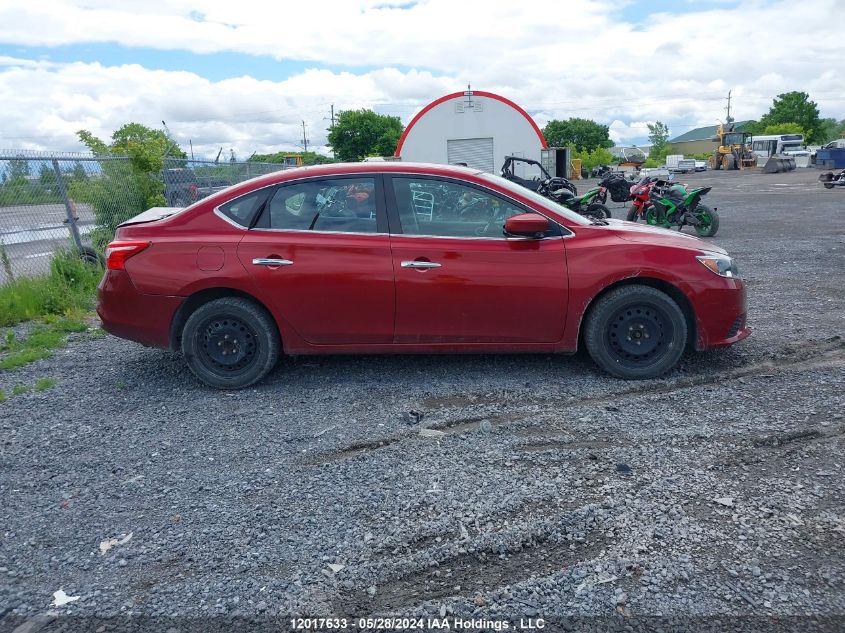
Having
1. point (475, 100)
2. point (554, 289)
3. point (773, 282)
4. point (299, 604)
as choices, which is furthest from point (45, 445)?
point (475, 100)

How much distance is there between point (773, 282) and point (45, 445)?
8.51 m

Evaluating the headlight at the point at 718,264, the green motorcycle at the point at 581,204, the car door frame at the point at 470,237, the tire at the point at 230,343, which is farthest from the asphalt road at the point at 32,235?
the green motorcycle at the point at 581,204

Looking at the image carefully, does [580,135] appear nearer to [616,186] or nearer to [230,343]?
[616,186]

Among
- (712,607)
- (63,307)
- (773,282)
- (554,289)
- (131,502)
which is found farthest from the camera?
(773,282)

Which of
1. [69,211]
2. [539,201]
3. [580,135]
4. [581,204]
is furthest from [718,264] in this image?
[580,135]

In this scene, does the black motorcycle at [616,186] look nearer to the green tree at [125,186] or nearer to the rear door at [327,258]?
the green tree at [125,186]

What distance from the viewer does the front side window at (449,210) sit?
5004 millimetres

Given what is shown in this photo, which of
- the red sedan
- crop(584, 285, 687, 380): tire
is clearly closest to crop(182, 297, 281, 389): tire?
the red sedan

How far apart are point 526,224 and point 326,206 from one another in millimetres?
1518

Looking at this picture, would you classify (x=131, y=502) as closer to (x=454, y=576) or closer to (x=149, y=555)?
(x=149, y=555)

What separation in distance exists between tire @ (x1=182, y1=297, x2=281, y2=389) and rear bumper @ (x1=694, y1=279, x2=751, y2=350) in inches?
126

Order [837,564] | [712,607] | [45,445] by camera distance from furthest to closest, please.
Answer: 1. [45,445]
2. [837,564]
3. [712,607]

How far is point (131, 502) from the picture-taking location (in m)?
3.53

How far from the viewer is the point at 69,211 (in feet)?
30.3
